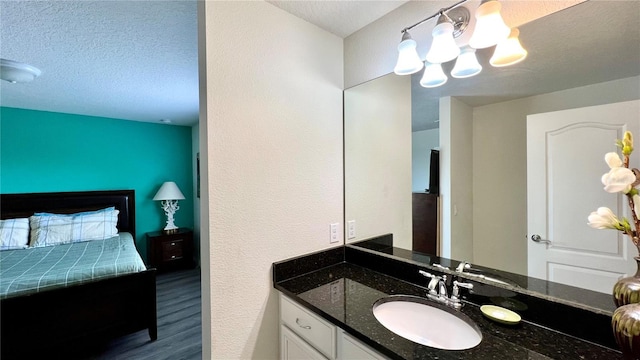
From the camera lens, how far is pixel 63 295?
1983 mm

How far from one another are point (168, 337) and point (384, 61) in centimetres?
291

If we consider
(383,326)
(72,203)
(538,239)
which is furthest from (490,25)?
(72,203)

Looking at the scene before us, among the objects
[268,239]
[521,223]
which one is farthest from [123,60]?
[521,223]

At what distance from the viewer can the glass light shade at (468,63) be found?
113cm

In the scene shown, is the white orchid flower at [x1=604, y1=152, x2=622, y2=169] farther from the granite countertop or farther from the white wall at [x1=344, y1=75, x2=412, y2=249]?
the white wall at [x1=344, y1=75, x2=412, y2=249]

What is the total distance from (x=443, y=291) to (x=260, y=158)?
3.44ft

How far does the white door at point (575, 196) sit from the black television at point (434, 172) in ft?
1.24

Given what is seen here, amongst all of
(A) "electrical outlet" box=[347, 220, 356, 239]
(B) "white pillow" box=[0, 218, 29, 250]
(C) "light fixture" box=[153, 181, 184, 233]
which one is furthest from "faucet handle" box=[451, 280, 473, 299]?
(B) "white pillow" box=[0, 218, 29, 250]

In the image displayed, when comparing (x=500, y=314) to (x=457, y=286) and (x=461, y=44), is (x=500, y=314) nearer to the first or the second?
(x=457, y=286)

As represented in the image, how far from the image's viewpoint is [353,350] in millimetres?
944

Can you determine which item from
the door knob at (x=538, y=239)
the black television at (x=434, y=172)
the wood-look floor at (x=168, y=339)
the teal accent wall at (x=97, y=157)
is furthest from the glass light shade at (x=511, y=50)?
the teal accent wall at (x=97, y=157)

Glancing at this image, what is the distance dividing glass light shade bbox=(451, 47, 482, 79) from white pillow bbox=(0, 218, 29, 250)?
4597mm

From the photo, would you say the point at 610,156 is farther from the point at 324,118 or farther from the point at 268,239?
the point at 268,239

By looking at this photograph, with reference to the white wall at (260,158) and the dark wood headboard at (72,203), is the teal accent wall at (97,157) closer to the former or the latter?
the dark wood headboard at (72,203)
